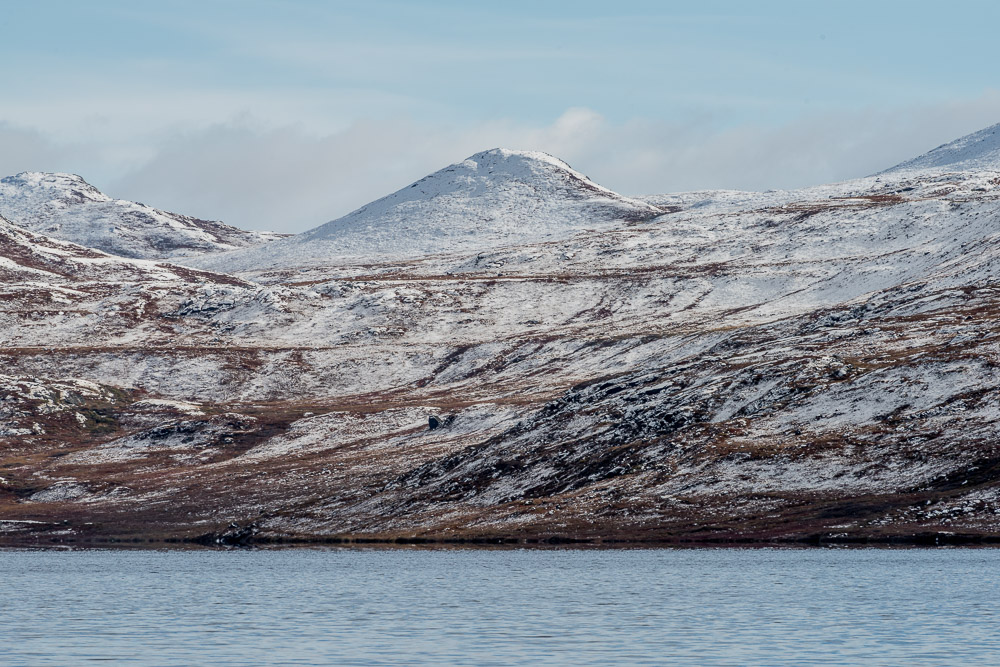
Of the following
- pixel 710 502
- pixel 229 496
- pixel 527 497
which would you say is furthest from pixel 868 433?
pixel 229 496

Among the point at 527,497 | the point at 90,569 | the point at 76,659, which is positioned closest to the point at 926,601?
the point at 76,659

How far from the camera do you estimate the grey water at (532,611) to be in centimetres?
5166

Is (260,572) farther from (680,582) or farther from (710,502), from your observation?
(710,502)

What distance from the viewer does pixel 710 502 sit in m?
133

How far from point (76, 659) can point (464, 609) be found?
2348 cm

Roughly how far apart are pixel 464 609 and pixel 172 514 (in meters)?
114

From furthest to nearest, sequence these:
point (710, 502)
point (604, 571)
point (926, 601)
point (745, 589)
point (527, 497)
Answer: point (527, 497)
point (710, 502)
point (604, 571)
point (745, 589)
point (926, 601)

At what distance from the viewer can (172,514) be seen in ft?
575

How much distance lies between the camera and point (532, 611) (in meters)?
68.1

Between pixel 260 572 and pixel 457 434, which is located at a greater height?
pixel 457 434

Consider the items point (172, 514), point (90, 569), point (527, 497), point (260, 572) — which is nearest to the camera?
point (260, 572)

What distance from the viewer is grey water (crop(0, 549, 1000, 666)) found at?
51.7 m

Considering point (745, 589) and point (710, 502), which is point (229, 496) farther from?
point (745, 589)

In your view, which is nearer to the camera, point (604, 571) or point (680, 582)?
point (680, 582)
